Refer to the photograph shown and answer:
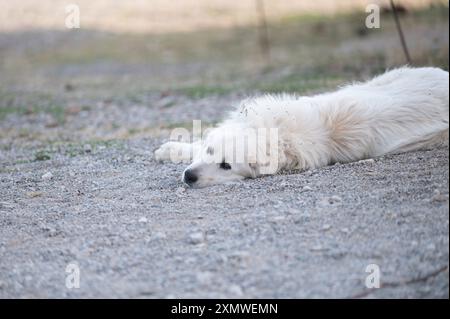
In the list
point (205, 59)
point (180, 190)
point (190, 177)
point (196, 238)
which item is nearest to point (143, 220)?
point (196, 238)

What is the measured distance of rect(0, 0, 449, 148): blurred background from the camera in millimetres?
11758

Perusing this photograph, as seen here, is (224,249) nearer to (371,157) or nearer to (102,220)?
(102,220)

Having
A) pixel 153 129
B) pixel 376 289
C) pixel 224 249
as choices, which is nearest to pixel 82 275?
pixel 224 249

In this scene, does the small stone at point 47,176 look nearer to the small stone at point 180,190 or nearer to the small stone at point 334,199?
the small stone at point 180,190

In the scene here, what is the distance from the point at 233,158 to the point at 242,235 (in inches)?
59.1

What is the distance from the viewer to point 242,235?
4871 mm

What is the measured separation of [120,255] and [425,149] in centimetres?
344

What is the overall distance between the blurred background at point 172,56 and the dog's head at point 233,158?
375cm

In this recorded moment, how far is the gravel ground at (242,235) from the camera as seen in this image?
4168mm

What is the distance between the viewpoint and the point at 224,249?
15.3ft

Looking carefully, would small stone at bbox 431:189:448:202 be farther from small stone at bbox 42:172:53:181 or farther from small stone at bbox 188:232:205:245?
small stone at bbox 42:172:53:181

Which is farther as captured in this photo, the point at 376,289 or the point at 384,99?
the point at 384,99

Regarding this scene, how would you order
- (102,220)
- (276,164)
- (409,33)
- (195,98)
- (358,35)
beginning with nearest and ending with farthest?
(102,220) < (276,164) < (195,98) < (409,33) < (358,35)

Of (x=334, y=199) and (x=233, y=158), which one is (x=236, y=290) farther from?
(x=233, y=158)
